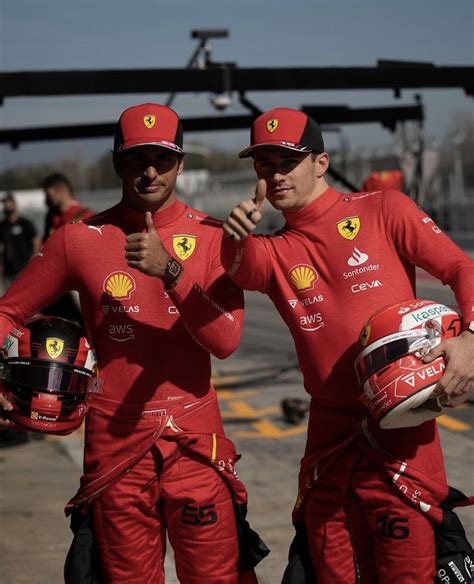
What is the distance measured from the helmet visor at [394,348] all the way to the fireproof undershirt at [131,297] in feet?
1.74

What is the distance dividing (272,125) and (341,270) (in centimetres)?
62

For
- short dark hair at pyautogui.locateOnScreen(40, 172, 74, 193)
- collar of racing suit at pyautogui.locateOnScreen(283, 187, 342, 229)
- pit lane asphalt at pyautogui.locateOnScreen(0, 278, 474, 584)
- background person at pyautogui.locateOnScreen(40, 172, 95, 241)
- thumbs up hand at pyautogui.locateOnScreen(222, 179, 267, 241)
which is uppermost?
short dark hair at pyautogui.locateOnScreen(40, 172, 74, 193)

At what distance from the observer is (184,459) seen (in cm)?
→ 400

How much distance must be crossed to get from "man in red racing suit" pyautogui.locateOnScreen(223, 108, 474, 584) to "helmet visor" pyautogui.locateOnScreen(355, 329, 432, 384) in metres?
0.24

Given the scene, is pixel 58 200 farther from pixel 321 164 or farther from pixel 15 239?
pixel 321 164

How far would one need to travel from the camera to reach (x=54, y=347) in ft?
13.2

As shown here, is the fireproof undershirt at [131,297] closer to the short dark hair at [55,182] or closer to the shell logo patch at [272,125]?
the shell logo patch at [272,125]

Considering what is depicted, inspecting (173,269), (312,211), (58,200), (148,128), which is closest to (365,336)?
(312,211)

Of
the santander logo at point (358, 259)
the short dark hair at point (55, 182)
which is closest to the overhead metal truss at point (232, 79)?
the short dark hair at point (55, 182)

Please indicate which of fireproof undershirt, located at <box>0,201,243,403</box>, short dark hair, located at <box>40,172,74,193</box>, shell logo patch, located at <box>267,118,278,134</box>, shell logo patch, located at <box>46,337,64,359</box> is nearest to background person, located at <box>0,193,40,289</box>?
short dark hair, located at <box>40,172,74,193</box>

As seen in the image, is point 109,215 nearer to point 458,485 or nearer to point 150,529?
point 150,529

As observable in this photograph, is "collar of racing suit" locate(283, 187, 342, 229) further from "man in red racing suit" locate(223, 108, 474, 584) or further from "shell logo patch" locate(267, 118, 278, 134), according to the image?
"shell logo patch" locate(267, 118, 278, 134)

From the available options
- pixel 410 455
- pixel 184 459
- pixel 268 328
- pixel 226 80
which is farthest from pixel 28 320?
pixel 268 328

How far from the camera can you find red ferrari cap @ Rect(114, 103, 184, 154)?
157 inches
